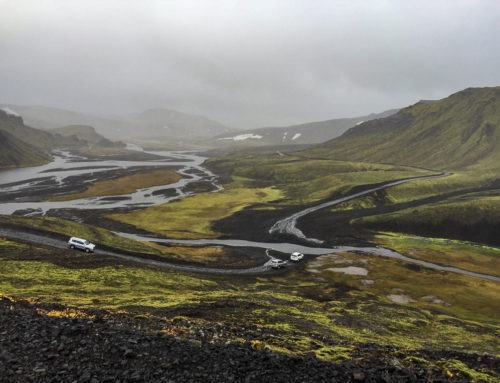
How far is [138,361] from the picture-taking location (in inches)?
625

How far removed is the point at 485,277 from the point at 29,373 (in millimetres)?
106701

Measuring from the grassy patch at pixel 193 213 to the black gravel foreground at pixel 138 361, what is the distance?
9267cm

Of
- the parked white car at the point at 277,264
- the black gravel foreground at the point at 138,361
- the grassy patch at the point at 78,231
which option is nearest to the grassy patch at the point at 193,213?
the grassy patch at the point at 78,231

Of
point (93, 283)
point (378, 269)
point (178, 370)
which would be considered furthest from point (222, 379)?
point (378, 269)

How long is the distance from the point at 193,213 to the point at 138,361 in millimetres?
130413

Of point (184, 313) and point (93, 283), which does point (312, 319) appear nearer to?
point (184, 313)

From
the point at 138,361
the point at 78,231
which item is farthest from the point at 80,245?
the point at 138,361

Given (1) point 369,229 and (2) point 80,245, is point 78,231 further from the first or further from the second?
(1) point 369,229

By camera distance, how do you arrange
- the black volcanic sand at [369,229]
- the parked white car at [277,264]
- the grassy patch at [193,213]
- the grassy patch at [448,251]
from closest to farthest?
the parked white car at [277,264], the grassy patch at [448,251], the grassy patch at [193,213], the black volcanic sand at [369,229]

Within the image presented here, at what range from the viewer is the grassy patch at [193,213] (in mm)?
117688

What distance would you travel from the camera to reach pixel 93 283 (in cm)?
4384

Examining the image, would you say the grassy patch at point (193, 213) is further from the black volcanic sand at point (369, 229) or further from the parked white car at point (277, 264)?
the black volcanic sand at point (369, 229)

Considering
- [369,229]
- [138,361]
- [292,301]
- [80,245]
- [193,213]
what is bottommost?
[369,229]

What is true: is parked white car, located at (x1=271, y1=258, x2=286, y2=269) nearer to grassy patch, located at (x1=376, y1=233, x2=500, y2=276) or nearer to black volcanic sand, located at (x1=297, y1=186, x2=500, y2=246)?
black volcanic sand, located at (x1=297, y1=186, x2=500, y2=246)
